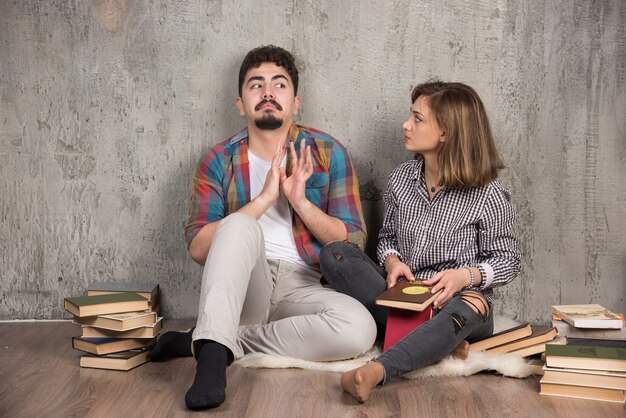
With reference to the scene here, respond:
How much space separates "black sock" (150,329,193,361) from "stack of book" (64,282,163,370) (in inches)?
1.6

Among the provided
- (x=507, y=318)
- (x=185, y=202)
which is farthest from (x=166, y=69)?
(x=507, y=318)

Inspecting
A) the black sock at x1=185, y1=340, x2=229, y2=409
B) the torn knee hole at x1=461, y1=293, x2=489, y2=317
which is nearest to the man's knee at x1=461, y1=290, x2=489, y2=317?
the torn knee hole at x1=461, y1=293, x2=489, y2=317

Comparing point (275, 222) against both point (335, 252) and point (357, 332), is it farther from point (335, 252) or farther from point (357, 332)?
point (357, 332)

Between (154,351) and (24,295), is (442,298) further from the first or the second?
(24,295)

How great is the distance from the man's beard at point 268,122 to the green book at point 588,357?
51.3 inches

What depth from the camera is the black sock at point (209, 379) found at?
2211 millimetres

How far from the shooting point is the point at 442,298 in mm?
2619

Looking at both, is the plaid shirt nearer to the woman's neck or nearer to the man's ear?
the man's ear

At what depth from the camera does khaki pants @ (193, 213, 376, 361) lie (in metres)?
2.42

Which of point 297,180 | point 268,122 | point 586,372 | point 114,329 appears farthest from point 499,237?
point 114,329

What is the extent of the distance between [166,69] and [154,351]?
4.14ft

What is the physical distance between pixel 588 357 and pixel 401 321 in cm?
61

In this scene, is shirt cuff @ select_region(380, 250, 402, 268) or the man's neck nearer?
shirt cuff @ select_region(380, 250, 402, 268)

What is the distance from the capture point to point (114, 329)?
2.69 m
